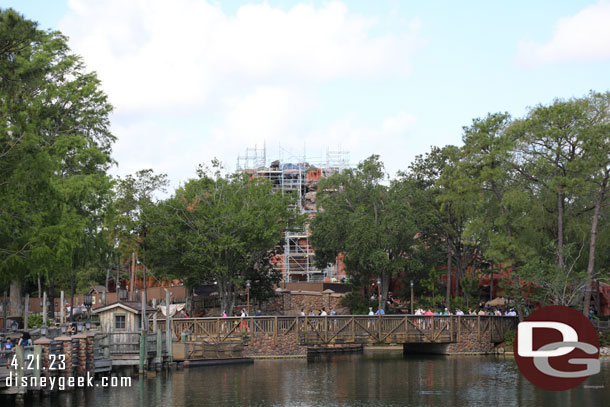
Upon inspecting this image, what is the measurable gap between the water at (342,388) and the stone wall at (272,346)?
2997mm

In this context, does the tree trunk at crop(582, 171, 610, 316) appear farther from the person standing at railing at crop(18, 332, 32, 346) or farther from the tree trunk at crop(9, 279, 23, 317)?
the tree trunk at crop(9, 279, 23, 317)

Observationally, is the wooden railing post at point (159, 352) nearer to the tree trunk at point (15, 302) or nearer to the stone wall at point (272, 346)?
the stone wall at point (272, 346)

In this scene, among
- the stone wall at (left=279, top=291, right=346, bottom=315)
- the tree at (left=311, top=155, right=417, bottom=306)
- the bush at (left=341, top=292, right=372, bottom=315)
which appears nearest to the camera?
the tree at (left=311, top=155, right=417, bottom=306)

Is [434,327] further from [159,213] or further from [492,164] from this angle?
[159,213]

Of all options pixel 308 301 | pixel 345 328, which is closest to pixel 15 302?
pixel 345 328

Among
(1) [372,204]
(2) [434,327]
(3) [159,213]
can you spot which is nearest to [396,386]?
(2) [434,327]

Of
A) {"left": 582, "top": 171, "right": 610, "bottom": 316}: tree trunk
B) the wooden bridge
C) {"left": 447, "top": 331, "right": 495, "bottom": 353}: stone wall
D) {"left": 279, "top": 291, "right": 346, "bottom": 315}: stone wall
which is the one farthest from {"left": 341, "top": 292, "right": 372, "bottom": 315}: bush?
{"left": 582, "top": 171, "right": 610, "bottom": 316}: tree trunk

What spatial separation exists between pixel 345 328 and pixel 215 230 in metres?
15.0

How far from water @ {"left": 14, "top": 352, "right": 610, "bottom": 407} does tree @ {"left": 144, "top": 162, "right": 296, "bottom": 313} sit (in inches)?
659

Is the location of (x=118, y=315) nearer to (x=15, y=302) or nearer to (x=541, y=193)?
(x=15, y=302)

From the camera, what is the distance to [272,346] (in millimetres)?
44938

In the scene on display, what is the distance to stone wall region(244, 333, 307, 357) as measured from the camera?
44.7 metres

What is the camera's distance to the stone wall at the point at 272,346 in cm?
4466

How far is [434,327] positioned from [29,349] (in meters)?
27.3
